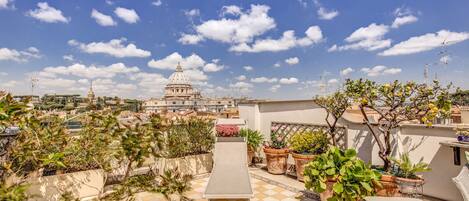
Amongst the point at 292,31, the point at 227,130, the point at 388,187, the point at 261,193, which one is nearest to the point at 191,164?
the point at 227,130

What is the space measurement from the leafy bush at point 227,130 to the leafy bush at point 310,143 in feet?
5.34

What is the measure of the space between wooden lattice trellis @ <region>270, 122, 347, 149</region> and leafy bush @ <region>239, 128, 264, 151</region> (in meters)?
0.52

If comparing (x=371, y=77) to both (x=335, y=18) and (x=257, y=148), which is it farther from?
(x=335, y=18)

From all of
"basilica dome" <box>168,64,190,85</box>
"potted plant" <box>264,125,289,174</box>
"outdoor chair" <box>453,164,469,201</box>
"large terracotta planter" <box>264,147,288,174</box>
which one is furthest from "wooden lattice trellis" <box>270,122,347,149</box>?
"basilica dome" <box>168,64,190,85</box>

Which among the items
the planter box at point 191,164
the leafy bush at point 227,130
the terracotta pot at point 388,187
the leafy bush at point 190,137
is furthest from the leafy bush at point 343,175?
the leafy bush at point 190,137

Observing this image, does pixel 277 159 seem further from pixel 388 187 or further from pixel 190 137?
pixel 388 187

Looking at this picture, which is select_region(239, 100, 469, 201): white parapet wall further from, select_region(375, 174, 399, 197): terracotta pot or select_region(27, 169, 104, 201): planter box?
select_region(27, 169, 104, 201): planter box

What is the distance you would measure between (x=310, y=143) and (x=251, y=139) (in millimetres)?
1846

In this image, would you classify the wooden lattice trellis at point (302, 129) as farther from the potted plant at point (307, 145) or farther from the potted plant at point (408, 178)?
the potted plant at point (408, 178)

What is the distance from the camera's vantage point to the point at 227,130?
6.66 metres

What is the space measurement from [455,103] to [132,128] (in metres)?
5.51

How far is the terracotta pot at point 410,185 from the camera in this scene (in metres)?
3.60

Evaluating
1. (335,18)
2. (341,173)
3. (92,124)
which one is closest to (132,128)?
(92,124)

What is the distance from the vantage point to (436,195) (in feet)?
14.8
